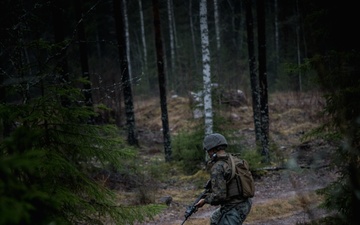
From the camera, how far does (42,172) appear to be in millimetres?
3852

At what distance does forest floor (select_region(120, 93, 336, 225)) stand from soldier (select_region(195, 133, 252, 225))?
2.34 feet

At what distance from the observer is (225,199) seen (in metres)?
4.64

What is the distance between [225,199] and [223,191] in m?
0.13

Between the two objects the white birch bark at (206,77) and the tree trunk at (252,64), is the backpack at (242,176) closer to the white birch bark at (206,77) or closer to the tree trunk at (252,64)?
the white birch bark at (206,77)

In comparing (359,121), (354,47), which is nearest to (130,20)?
(354,47)

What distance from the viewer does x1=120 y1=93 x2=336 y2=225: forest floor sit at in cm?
363

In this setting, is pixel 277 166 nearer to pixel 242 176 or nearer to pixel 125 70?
pixel 125 70

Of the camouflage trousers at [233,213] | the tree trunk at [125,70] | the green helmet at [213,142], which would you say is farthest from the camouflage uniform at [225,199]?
the tree trunk at [125,70]

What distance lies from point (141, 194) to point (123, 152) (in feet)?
17.5

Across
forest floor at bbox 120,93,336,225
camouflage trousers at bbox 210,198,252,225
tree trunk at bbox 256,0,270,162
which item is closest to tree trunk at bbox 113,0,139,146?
forest floor at bbox 120,93,336,225

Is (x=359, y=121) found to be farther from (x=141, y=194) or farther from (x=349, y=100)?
(x=141, y=194)

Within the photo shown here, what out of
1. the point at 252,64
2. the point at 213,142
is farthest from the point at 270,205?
the point at 252,64

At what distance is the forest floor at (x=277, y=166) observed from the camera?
3633 mm

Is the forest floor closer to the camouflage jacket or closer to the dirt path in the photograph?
the dirt path
